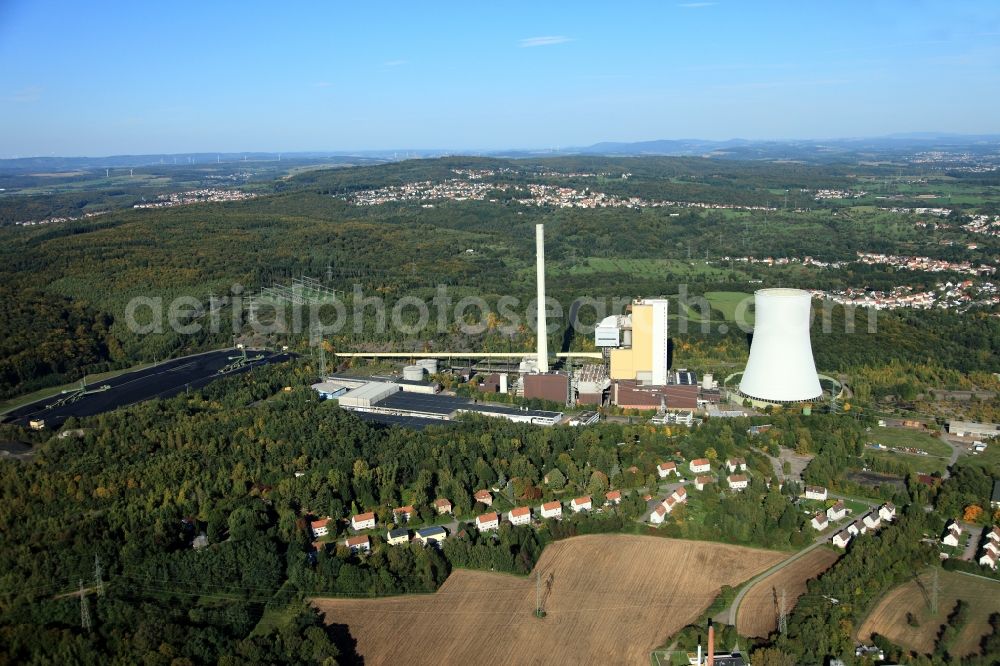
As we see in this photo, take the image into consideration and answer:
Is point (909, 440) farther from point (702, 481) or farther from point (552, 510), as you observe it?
point (552, 510)

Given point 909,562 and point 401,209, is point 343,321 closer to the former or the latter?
point 909,562

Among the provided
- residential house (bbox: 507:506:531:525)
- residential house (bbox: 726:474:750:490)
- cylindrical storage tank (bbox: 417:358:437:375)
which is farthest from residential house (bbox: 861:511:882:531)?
cylindrical storage tank (bbox: 417:358:437:375)

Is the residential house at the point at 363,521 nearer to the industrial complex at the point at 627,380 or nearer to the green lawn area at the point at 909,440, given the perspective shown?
the industrial complex at the point at 627,380

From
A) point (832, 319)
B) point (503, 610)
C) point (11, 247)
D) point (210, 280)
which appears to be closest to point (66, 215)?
point (11, 247)

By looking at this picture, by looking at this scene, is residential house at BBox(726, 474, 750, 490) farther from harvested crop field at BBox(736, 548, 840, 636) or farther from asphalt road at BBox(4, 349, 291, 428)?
asphalt road at BBox(4, 349, 291, 428)

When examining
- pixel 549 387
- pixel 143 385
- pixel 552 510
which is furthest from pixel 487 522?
pixel 143 385

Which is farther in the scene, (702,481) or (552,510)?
(702,481)
